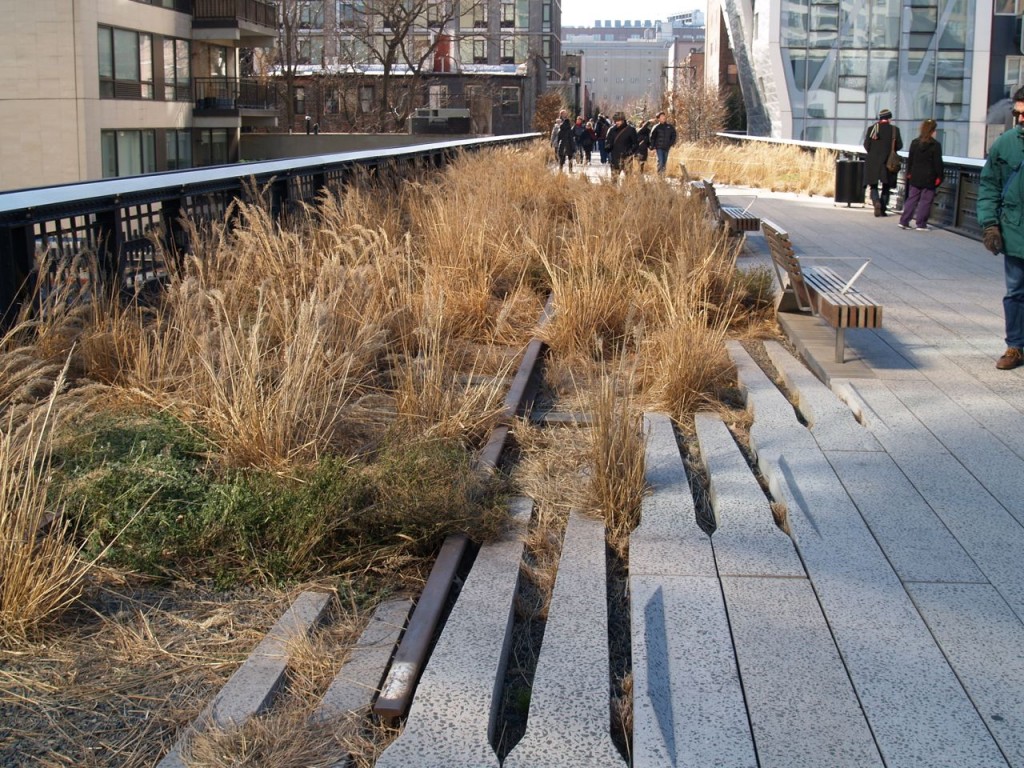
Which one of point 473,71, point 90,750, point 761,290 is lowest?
point 90,750

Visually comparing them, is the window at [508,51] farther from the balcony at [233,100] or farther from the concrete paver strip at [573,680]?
the concrete paver strip at [573,680]

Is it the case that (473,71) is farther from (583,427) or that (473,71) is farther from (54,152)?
(583,427)

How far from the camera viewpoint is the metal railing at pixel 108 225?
7.62 meters

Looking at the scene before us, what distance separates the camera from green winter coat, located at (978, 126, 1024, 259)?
8188 millimetres

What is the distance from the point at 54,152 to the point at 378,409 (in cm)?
3789

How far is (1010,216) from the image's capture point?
824 cm

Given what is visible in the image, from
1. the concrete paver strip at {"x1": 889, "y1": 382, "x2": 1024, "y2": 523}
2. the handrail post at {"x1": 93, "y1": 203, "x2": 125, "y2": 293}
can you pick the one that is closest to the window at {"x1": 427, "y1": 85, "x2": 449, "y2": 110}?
the handrail post at {"x1": 93, "y1": 203, "x2": 125, "y2": 293}

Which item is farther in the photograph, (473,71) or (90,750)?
(473,71)

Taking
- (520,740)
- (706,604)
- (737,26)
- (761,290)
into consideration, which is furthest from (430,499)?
(737,26)

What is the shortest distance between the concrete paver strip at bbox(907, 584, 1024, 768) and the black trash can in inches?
793

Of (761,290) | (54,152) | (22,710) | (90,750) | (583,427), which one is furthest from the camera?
(54,152)

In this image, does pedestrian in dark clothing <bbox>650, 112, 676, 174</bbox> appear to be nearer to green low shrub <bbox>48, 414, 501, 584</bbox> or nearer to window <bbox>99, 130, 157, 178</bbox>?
window <bbox>99, 130, 157, 178</bbox>

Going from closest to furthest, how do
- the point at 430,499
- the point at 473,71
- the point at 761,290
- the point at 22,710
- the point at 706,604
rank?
1. the point at 22,710
2. the point at 706,604
3. the point at 430,499
4. the point at 761,290
5. the point at 473,71

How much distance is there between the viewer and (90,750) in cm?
368
